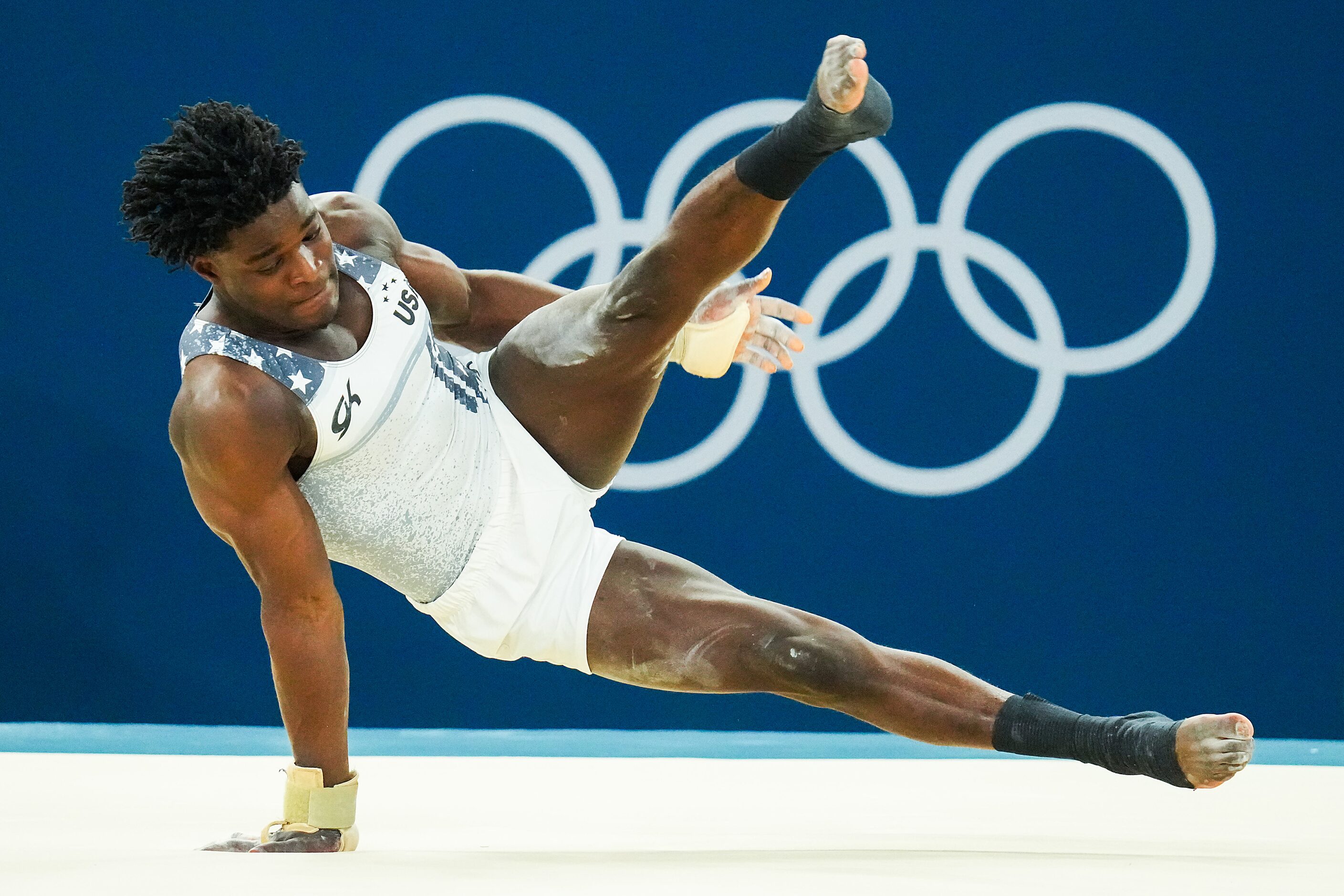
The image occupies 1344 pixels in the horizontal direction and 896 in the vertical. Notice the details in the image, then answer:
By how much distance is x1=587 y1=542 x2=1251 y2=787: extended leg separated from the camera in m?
2.29

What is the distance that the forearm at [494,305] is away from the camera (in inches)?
106

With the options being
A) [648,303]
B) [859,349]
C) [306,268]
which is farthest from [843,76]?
[859,349]

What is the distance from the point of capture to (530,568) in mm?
2412

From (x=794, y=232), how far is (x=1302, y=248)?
5.27 ft

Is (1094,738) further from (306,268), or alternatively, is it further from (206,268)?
(206,268)

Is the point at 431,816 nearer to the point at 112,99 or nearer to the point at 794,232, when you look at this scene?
the point at 794,232

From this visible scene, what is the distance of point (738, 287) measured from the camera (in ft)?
8.02

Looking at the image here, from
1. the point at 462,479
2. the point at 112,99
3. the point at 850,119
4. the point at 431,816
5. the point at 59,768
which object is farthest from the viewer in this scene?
the point at 112,99

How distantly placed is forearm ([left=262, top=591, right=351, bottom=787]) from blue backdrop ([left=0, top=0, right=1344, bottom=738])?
218 cm

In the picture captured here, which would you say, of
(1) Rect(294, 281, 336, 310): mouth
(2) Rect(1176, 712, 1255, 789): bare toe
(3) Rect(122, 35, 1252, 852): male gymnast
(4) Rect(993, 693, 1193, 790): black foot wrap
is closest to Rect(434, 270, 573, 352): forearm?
(3) Rect(122, 35, 1252, 852): male gymnast

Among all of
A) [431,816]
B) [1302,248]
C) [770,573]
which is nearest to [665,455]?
[770,573]

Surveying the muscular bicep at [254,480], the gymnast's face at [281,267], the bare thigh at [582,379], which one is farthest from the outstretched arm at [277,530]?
the bare thigh at [582,379]

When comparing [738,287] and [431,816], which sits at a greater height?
[738,287]

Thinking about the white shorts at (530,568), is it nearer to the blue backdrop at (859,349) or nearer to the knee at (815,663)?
the knee at (815,663)
